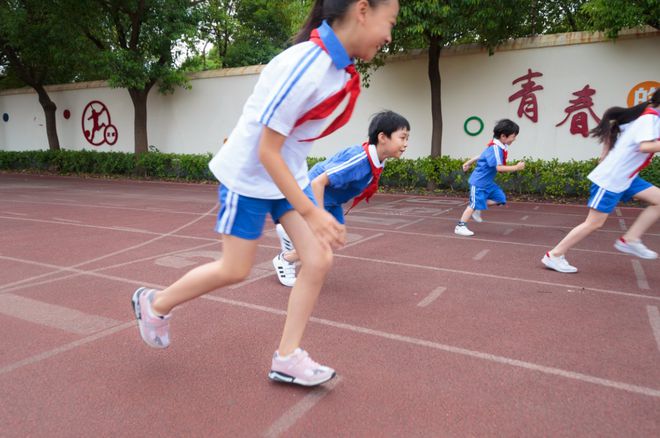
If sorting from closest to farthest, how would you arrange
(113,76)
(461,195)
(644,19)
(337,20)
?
(337,20)
(644,19)
(461,195)
(113,76)

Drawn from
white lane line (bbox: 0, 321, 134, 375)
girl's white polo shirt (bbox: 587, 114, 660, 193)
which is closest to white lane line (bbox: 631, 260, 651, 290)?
girl's white polo shirt (bbox: 587, 114, 660, 193)

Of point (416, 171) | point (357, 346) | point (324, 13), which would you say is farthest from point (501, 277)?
point (416, 171)

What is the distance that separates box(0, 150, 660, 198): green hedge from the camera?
10039 millimetres

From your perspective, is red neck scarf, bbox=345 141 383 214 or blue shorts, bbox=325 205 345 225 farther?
blue shorts, bbox=325 205 345 225

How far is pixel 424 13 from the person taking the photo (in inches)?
373

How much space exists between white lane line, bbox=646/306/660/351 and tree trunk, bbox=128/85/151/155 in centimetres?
1543

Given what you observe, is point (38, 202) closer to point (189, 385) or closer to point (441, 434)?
point (189, 385)

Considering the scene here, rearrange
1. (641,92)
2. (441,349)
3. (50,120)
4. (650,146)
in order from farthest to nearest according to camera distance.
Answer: (50,120)
(641,92)
(650,146)
(441,349)

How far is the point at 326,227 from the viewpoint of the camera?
186 cm

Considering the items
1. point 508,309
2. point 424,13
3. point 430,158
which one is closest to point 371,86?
point 430,158

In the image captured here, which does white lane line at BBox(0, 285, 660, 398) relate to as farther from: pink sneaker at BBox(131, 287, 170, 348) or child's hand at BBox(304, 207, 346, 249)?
child's hand at BBox(304, 207, 346, 249)

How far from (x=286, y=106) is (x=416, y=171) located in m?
10.2

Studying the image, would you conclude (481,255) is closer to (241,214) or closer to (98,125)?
(241,214)

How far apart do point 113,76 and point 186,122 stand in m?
2.90
